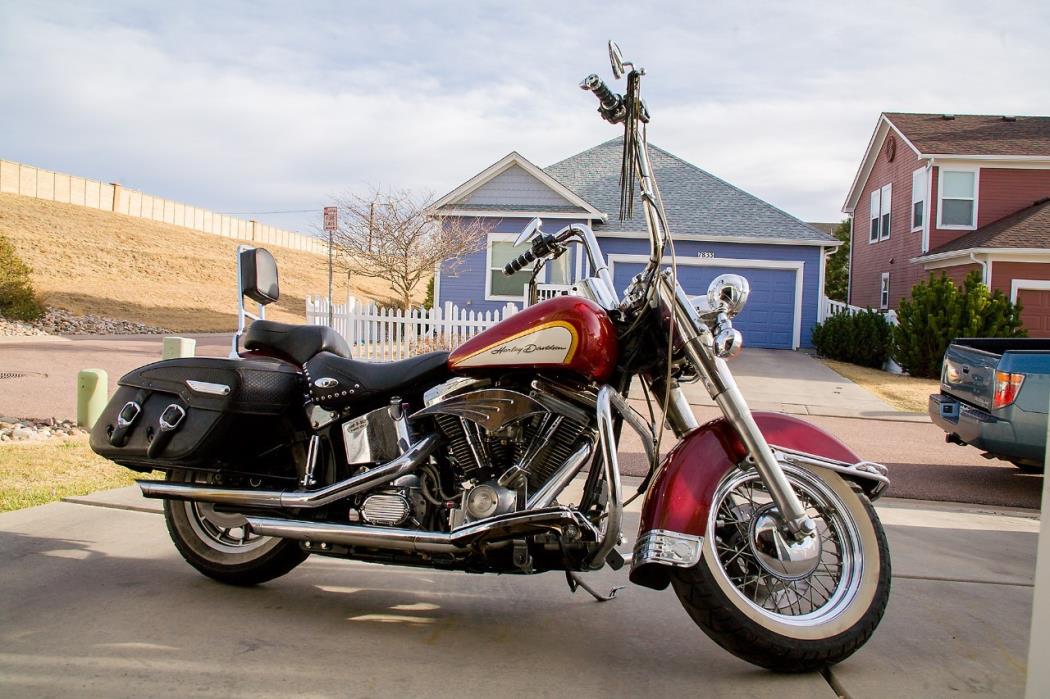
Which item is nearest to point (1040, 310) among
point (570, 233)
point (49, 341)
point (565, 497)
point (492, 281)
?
point (492, 281)

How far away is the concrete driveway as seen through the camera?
10.2ft

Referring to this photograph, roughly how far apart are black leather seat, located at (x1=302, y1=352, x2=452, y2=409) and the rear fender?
1.05m

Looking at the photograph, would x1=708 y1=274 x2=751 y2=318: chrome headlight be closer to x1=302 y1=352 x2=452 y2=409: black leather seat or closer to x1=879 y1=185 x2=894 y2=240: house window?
x1=302 y1=352 x2=452 y2=409: black leather seat

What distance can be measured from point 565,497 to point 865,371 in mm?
15265

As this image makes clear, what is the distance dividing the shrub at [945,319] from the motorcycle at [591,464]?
51.1 ft

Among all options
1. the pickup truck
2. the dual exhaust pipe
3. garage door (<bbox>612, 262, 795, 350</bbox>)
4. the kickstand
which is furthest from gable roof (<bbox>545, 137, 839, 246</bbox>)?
the dual exhaust pipe

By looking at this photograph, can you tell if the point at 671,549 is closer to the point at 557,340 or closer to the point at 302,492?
the point at 557,340

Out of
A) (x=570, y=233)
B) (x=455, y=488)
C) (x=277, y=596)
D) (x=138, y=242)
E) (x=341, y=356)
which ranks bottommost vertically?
(x=277, y=596)

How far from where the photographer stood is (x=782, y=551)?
3.30 metres

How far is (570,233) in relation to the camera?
373 centimetres

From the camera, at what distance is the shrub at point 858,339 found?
68.2 feet

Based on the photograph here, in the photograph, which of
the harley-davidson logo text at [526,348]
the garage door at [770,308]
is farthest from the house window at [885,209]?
the harley-davidson logo text at [526,348]

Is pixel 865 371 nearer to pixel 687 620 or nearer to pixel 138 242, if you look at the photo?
pixel 687 620

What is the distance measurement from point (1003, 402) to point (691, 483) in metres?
5.32
